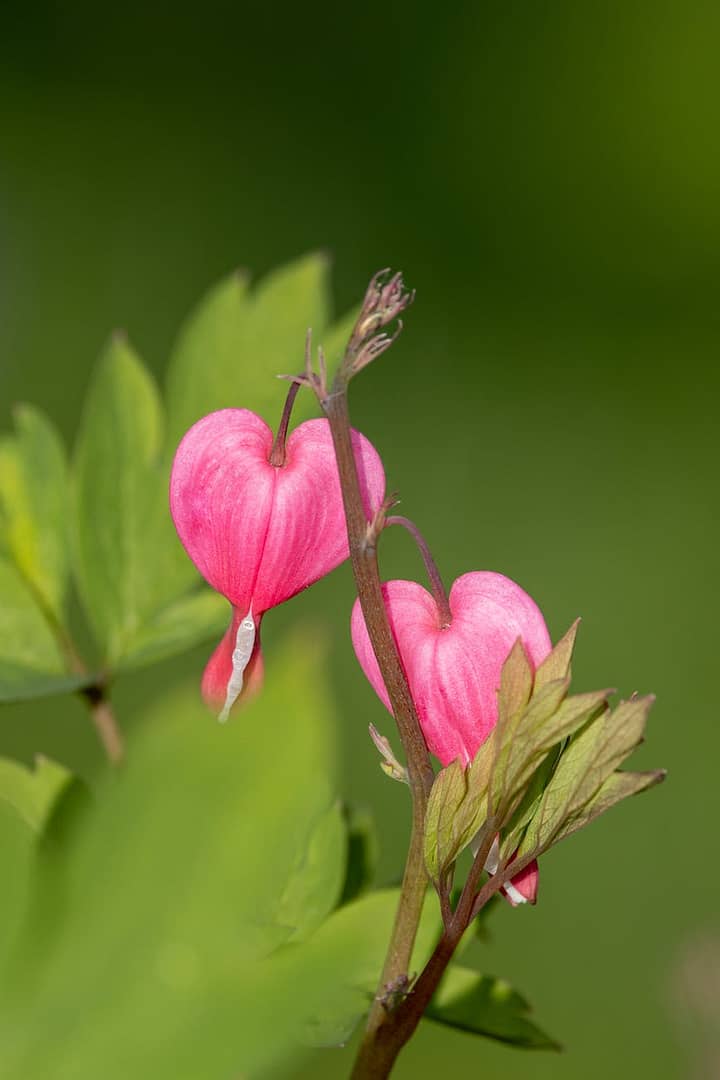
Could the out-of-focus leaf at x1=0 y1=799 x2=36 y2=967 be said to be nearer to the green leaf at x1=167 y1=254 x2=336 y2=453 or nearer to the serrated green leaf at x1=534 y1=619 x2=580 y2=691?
the serrated green leaf at x1=534 y1=619 x2=580 y2=691

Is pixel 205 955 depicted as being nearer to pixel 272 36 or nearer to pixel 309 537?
pixel 309 537

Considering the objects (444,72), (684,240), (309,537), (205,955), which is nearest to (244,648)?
(309,537)

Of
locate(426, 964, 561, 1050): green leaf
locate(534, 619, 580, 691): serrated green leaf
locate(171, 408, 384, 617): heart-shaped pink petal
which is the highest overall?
locate(171, 408, 384, 617): heart-shaped pink petal

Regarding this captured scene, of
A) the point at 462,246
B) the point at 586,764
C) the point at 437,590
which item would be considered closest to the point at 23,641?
the point at 437,590

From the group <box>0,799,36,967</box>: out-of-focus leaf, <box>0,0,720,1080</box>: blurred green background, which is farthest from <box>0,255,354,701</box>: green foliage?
<box>0,0,720,1080</box>: blurred green background

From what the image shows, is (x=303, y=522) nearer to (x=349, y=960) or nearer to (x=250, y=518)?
(x=250, y=518)

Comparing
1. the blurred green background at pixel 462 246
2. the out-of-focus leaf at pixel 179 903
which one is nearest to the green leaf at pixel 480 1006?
the out-of-focus leaf at pixel 179 903
